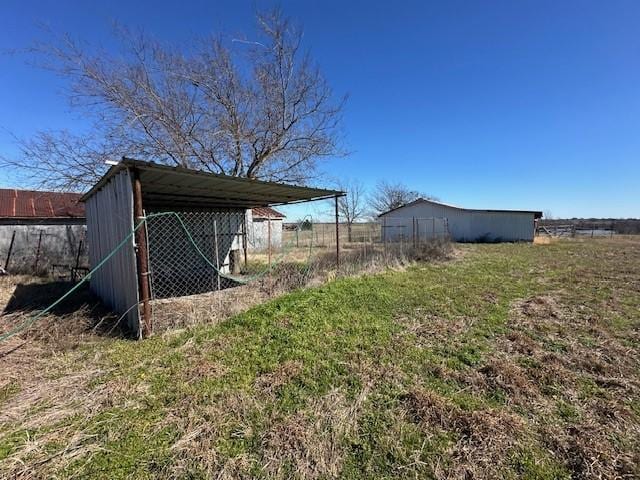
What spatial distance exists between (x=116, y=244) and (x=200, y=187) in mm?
1992

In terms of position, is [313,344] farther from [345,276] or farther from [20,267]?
[20,267]

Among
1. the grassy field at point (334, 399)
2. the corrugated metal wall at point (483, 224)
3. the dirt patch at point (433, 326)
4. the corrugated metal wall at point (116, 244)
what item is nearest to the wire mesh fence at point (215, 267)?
the corrugated metal wall at point (116, 244)

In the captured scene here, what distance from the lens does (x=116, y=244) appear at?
4754 mm

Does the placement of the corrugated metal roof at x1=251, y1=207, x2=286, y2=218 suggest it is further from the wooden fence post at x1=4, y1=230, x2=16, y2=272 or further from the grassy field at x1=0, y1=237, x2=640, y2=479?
the grassy field at x1=0, y1=237, x2=640, y2=479

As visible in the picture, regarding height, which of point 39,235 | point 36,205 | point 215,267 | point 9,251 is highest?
point 36,205

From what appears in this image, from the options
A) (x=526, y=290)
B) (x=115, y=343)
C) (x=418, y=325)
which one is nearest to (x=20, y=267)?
(x=115, y=343)

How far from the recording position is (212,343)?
148 inches

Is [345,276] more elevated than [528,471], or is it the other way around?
[345,276]

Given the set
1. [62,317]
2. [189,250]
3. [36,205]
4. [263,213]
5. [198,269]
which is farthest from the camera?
[263,213]

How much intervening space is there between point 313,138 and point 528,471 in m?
11.6

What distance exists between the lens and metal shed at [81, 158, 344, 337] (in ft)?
13.0

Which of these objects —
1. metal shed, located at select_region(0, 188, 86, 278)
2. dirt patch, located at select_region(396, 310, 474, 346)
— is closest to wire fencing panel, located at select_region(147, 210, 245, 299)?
metal shed, located at select_region(0, 188, 86, 278)

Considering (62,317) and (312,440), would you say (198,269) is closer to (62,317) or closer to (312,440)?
(62,317)

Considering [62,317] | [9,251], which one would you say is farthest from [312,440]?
[9,251]
